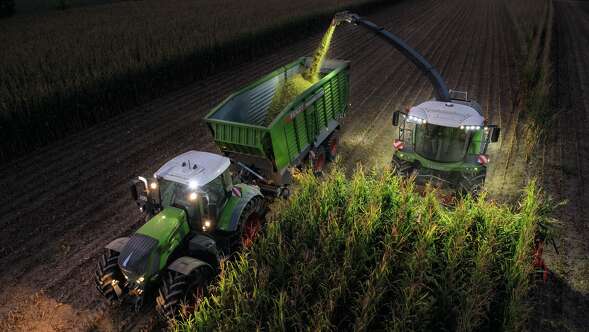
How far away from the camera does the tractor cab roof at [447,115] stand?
27.5 feet

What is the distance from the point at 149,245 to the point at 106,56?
46.3 feet

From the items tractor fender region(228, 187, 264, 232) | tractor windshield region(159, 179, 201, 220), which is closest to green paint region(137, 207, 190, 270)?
tractor windshield region(159, 179, 201, 220)

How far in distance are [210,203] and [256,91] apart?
4.95 metres

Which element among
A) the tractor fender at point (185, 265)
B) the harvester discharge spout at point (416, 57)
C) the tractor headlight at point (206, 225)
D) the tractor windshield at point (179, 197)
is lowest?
the tractor fender at point (185, 265)

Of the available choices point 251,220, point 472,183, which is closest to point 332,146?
point 472,183

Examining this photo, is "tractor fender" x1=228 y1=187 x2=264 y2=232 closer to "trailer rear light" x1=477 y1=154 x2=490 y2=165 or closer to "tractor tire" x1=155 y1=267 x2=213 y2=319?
"tractor tire" x1=155 y1=267 x2=213 y2=319

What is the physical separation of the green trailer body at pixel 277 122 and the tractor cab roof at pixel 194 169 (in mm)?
1613

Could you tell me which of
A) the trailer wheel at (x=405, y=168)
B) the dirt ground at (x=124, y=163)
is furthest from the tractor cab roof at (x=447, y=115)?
the dirt ground at (x=124, y=163)

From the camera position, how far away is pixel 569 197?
9750 mm

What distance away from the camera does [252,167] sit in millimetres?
9133

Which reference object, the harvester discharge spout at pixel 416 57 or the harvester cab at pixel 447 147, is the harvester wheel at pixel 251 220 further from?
the harvester discharge spout at pixel 416 57

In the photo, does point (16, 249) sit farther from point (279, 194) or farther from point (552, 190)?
point (552, 190)

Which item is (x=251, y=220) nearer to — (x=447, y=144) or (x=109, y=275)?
(x=109, y=275)

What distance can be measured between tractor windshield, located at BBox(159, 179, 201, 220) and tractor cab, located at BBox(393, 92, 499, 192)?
490cm
